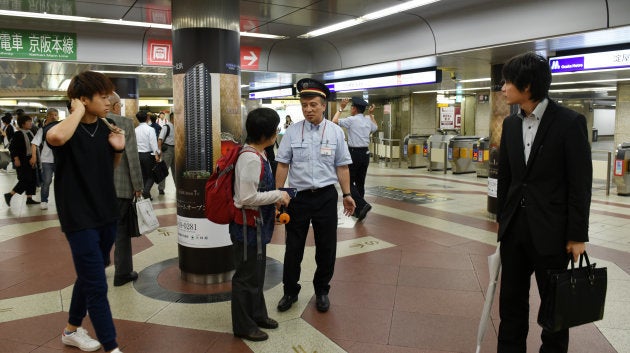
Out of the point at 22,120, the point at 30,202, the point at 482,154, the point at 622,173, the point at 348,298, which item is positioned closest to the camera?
the point at 348,298

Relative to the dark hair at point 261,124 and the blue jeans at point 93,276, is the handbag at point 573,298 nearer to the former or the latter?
the dark hair at point 261,124

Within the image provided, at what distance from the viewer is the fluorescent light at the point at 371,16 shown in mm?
6621

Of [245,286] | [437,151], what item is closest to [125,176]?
[245,286]

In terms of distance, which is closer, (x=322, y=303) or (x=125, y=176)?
(x=322, y=303)

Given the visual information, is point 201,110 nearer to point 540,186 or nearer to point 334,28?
point 540,186

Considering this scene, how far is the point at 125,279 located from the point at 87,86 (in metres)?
2.27

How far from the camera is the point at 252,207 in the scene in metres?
3.01

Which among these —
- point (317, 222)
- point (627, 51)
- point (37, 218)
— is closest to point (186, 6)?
point (317, 222)

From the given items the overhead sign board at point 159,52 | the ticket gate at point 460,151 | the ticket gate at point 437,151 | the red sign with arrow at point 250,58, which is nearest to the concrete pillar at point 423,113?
the ticket gate at point 437,151

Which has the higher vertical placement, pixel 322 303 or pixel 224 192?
pixel 224 192

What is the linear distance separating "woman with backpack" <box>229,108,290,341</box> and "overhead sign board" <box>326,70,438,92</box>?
647 centimetres

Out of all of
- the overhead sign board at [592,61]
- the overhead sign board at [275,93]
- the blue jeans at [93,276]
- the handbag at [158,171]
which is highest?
the overhead sign board at [275,93]

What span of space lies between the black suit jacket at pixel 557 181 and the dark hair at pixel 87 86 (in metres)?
2.37

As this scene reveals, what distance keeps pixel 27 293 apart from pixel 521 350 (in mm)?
3949
